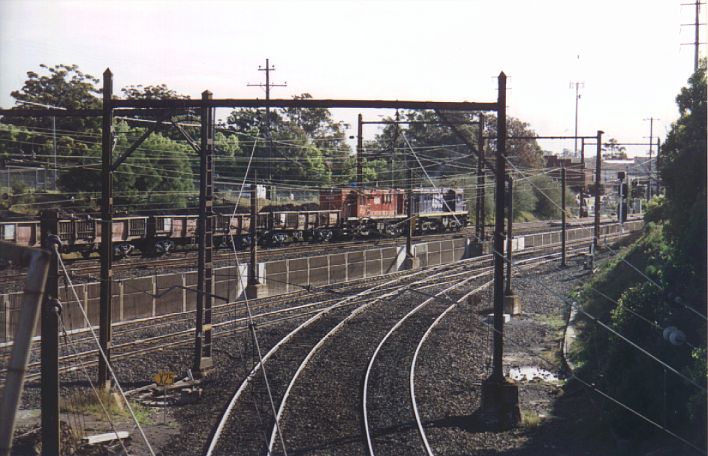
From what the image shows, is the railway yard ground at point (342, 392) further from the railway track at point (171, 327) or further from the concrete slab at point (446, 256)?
the concrete slab at point (446, 256)

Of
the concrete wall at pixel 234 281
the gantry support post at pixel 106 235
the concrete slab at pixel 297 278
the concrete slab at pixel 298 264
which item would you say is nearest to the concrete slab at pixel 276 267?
the concrete wall at pixel 234 281

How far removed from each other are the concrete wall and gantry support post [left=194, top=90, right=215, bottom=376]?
626 millimetres

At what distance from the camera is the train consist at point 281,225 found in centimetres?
2709

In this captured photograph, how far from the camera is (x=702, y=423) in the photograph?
8820 mm

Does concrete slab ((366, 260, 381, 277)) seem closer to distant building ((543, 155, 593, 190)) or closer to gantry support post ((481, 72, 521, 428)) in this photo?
distant building ((543, 155, 593, 190))

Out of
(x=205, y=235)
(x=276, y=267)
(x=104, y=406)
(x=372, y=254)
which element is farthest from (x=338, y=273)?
(x=104, y=406)

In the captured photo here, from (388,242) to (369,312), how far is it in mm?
18321

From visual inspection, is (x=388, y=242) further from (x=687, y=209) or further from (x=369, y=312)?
(x=687, y=209)

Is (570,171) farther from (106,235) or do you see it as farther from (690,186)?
(106,235)

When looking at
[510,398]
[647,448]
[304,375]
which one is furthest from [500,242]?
[304,375]

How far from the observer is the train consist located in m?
27.1

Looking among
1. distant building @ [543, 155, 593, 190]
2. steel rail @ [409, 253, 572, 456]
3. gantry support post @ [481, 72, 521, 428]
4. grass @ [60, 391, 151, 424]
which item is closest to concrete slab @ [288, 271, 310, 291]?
steel rail @ [409, 253, 572, 456]

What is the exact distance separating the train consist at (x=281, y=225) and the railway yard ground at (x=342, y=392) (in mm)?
8190

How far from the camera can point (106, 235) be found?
1209 centimetres
